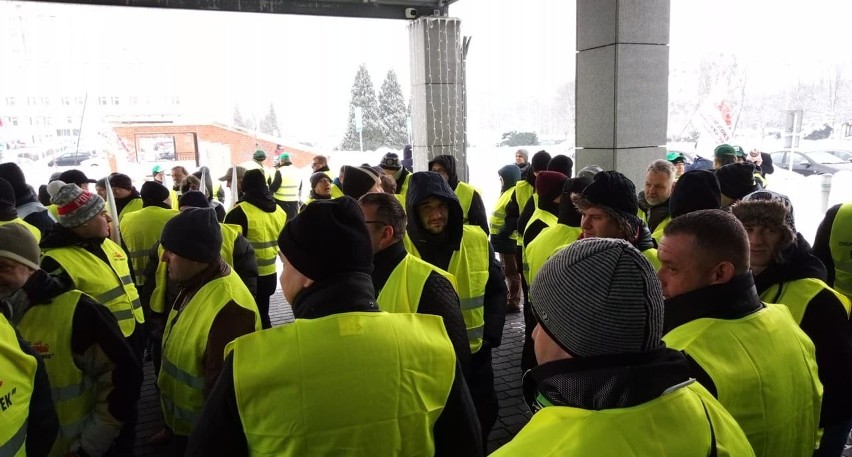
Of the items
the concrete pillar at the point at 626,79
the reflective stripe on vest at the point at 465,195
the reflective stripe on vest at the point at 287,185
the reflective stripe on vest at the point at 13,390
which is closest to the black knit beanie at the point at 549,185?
the reflective stripe on vest at the point at 465,195

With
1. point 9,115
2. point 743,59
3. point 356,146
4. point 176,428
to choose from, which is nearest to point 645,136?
point 176,428

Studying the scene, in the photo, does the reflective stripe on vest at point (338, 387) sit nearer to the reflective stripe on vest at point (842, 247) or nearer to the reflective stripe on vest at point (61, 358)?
the reflective stripe on vest at point (61, 358)

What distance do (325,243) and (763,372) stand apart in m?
1.34

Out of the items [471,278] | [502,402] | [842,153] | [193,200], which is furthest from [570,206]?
[842,153]

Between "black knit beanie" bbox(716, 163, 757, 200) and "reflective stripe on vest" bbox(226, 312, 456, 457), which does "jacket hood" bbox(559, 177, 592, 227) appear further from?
"reflective stripe on vest" bbox(226, 312, 456, 457)

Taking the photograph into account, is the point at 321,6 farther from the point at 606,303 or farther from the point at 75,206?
the point at 606,303

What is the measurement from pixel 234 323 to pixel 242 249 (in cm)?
220

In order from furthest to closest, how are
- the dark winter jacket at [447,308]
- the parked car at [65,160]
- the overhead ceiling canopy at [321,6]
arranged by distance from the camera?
the parked car at [65,160] < the overhead ceiling canopy at [321,6] < the dark winter jacket at [447,308]

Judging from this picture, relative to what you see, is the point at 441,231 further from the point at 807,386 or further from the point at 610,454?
the point at 610,454

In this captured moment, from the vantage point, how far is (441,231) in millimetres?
3344

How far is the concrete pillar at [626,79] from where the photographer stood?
5.71 meters

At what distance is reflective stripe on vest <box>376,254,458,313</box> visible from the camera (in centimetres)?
245

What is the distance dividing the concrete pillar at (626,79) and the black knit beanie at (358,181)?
2.60 meters

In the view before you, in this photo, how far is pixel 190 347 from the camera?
2469mm
